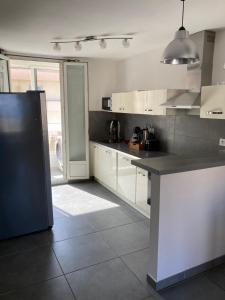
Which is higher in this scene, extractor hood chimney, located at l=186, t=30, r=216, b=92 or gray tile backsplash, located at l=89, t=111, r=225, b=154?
extractor hood chimney, located at l=186, t=30, r=216, b=92

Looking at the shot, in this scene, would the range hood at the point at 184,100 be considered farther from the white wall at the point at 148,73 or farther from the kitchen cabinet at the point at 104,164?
the kitchen cabinet at the point at 104,164

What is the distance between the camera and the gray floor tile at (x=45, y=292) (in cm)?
200

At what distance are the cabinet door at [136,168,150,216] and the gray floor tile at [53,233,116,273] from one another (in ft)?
2.60

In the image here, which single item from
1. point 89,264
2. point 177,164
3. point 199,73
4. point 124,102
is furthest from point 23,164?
point 199,73

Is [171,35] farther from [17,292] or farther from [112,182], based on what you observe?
[17,292]

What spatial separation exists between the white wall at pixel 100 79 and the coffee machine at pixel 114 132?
489 mm

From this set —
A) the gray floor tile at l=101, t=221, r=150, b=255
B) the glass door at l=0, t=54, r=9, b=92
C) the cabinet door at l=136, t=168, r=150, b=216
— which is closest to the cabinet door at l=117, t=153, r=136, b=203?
the cabinet door at l=136, t=168, r=150, b=216

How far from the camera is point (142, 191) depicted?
11.0 feet

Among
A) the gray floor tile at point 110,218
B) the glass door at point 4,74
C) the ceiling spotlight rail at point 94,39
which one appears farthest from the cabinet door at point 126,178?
the glass door at point 4,74

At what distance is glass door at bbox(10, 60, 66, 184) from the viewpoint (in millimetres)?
5207

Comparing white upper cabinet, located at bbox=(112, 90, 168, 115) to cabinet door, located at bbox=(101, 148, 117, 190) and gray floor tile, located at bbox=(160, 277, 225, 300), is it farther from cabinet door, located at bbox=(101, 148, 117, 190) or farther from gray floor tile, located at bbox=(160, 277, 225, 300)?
gray floor tile, located at bbox=(160, 277, 225, 300)

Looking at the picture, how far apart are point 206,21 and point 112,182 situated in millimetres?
2784

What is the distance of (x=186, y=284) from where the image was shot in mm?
2145

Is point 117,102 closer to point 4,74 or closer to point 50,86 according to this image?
point 4,74
